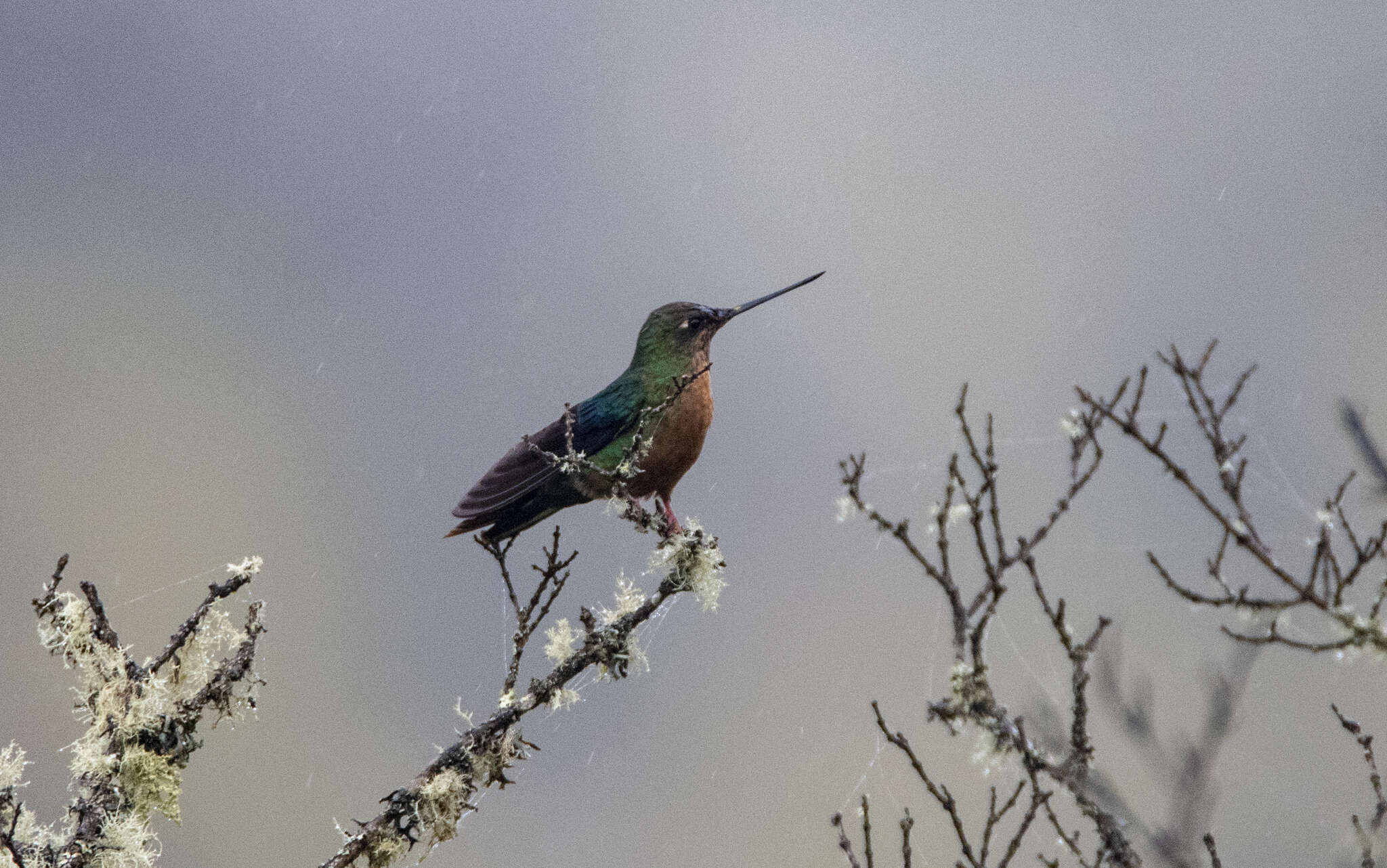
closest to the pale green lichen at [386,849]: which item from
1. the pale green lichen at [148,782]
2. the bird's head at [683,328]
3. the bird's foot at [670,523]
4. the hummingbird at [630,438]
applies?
the pale green lichen at [148,782]

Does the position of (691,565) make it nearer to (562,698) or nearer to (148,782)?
(562,698)

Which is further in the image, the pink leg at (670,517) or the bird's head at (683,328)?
the bird's head at (683,328)

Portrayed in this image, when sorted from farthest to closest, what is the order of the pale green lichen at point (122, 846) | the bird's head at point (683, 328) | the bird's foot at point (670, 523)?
the bird's head at point (683, 328), the bird's foot at point (670, 523), the pale green lichen at point (122, 846)

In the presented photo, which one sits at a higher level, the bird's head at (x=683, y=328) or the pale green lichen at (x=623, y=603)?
the bird's head at (x=683, y=328)

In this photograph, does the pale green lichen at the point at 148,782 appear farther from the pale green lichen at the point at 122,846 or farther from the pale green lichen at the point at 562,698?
the pale green lichen at the point at 562,698

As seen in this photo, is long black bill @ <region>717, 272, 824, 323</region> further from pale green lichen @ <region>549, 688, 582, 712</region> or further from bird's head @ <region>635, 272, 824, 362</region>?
pale green lichen @ <region>549, 688, 582, 712</region>

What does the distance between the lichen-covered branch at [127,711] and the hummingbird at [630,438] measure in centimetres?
59

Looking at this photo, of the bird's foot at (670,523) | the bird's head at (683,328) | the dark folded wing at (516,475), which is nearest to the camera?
the dark folded wing at (516,475)

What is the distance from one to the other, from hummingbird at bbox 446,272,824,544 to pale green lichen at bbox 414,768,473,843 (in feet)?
1.96

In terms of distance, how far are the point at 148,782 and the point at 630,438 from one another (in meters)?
1.36

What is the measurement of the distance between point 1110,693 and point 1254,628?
313mm

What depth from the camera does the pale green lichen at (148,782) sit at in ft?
7.22

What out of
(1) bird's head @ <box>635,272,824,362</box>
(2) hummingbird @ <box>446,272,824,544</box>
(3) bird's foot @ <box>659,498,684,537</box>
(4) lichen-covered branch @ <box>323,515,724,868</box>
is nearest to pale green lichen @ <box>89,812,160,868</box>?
(4) lichen-covered branch @ <box>323,515,724,868</box>

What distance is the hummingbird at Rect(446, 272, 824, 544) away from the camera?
2572 mm
